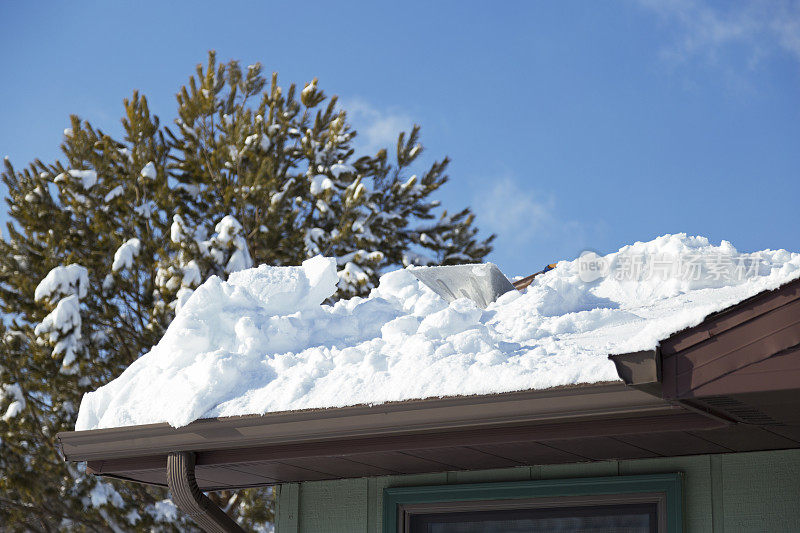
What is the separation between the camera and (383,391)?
3598mm

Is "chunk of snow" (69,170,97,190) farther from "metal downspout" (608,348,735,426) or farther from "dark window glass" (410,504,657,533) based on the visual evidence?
"metal downspout" (608,348,735,426)

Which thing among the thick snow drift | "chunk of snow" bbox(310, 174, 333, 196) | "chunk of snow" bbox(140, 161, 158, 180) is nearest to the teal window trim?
the thick snow drift

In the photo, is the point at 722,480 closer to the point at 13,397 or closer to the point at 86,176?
the point at 13,397

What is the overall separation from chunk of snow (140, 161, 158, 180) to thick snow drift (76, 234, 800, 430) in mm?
11666

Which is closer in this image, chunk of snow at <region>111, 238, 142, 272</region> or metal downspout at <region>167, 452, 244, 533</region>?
metal downspout at <region>167, 452, 244, 533</region>

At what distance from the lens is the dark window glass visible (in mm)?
4113

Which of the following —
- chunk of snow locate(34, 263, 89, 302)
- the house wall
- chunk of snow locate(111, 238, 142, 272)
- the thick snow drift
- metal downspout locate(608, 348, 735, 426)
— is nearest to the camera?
metal downspout locate(608, 348, 735, 426)

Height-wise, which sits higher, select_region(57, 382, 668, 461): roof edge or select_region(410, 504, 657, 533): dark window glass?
select_region(57, 382, 668, 461): roof edge

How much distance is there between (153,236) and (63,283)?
1795 millimetres

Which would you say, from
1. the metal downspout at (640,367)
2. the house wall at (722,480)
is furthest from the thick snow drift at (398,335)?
the house wall at (722,480)

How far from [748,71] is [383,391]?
89.4m

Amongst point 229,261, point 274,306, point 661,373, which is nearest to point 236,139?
point 229,261

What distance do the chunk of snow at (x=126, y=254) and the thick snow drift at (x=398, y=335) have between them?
1087 cm

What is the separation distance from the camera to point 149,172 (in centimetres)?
1614
